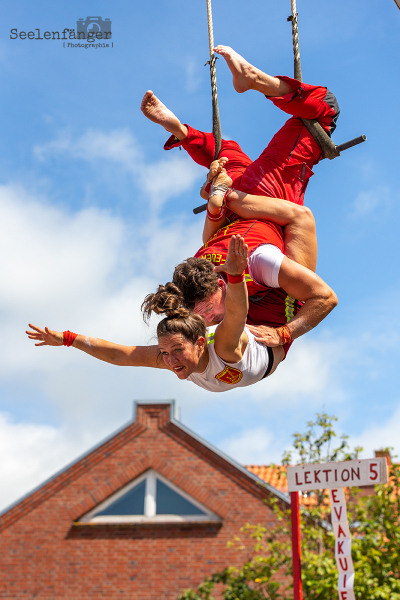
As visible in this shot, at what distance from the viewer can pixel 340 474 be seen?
7156mm

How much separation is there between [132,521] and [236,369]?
11.9 meters

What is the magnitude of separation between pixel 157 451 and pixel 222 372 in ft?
39.2

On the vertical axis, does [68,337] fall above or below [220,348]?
above

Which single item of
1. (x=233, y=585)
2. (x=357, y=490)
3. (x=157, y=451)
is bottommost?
(x=233, y=585)

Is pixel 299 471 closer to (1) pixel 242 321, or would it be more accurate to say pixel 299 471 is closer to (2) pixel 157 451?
(1) pixel 242 321

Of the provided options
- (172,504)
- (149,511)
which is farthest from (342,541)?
(149,511)

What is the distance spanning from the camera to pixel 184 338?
359 centimetres

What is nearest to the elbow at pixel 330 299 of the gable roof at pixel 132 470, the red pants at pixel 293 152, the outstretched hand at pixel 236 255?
the outstretched hand at pixel 236 255

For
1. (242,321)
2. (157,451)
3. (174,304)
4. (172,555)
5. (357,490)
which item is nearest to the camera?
(242,321)

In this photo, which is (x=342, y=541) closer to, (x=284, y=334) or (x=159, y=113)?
(x=284, y=334)

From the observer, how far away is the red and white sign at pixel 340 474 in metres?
6.99

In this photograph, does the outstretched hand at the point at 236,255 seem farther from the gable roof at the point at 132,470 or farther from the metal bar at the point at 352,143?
the gable roof at the point at 132,470

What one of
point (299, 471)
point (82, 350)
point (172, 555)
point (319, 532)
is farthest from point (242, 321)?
point (172, 555)

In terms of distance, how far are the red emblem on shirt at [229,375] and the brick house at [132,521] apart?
1070 centimetres
